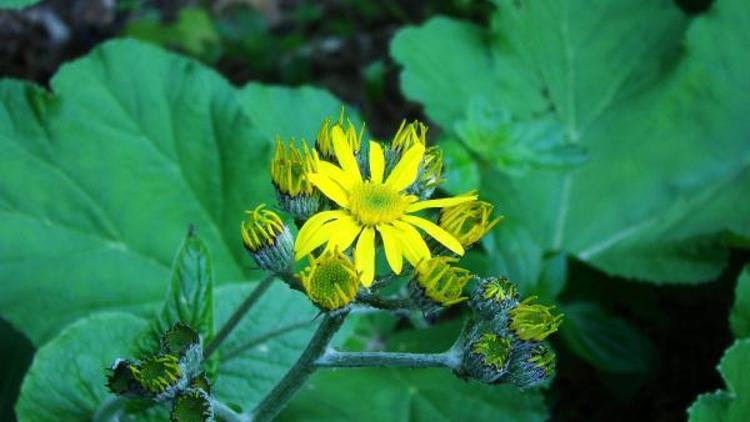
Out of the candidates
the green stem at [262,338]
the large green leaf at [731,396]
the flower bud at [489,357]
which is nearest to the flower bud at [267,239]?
the flower bud at [489,357]

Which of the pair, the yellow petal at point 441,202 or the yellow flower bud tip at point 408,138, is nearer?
the yellow petal at point 441,202

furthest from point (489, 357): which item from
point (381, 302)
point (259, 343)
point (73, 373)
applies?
point (73, 373)

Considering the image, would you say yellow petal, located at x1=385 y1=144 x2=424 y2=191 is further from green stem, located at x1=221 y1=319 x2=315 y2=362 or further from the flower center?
green stem, located at x1=221 y1=319 x2=315 y2=362

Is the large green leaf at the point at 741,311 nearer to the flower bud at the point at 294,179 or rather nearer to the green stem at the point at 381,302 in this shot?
the green stem at the point at 381,302

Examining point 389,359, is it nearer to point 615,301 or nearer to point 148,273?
point 148,273

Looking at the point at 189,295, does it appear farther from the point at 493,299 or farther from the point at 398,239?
the point at 493,299

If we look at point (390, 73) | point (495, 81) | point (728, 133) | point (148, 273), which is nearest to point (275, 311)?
point (148, 273)
